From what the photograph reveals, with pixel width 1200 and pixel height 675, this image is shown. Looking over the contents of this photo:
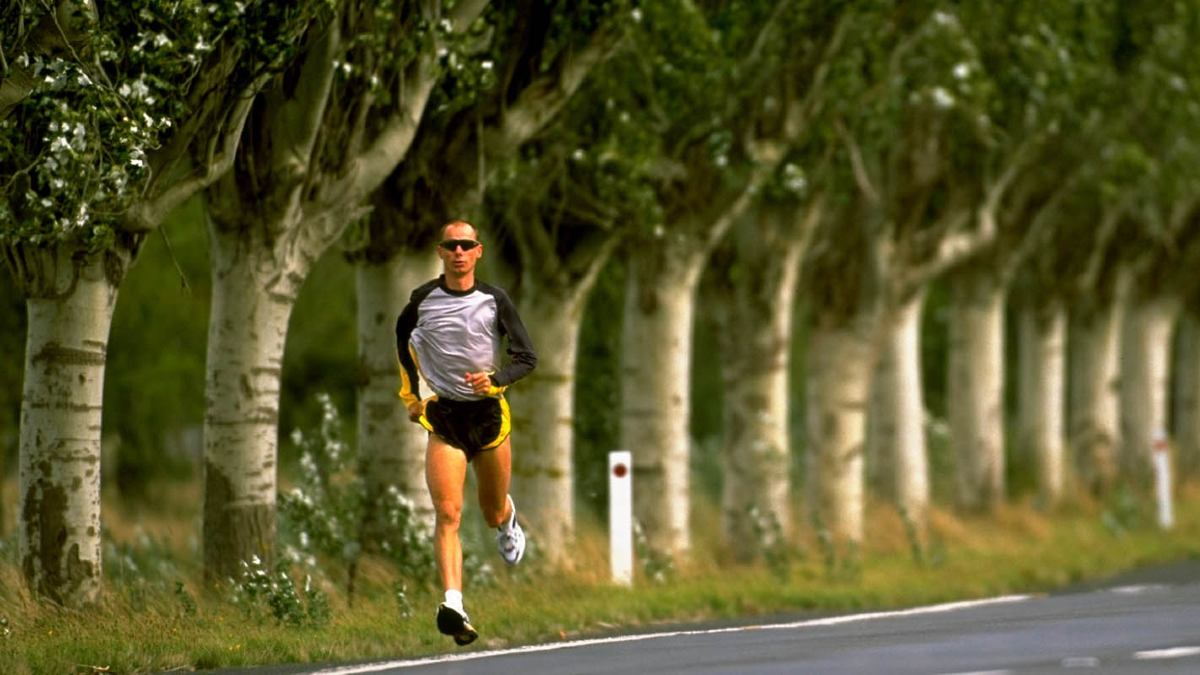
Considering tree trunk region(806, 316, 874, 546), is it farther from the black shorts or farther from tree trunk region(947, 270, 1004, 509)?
the black shorts

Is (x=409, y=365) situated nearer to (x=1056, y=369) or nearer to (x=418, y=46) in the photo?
(x=418, y=46)

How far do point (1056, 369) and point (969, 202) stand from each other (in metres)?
8.29

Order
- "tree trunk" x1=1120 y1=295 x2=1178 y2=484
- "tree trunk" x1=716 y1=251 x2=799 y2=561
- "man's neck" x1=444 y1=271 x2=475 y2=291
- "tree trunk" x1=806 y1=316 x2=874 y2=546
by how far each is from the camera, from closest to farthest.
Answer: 1. "man's neck" x1=444 y1=271 x2=475 y2=291
2. "tree trunk" x1=716 y1=251 x2=799 y2=561
3. "tree trunk" x1=806 y1=316 x2=874 y2=546
4. "tree trunk" x1=1120 y1=295 x2=1178 y2=484

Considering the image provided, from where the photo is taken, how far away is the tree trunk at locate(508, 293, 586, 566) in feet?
71.5

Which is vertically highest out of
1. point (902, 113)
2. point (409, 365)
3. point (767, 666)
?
point (902, 113)

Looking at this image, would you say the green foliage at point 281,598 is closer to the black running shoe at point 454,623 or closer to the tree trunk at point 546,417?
the black running shoe at point 454,623

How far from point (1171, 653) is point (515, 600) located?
5536mm

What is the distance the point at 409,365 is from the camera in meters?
13.7

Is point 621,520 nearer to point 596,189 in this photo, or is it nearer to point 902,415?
point 596,189

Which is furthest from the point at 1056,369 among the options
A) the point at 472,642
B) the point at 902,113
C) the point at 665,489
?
the point at 472,642

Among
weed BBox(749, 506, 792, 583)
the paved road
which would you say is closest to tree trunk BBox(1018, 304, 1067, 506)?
weed BBox(749, 506, 792, 583)

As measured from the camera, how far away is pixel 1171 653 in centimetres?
1259

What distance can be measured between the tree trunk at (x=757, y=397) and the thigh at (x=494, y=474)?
12.1 metres

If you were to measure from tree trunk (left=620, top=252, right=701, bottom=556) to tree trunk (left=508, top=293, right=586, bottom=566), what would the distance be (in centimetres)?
187
